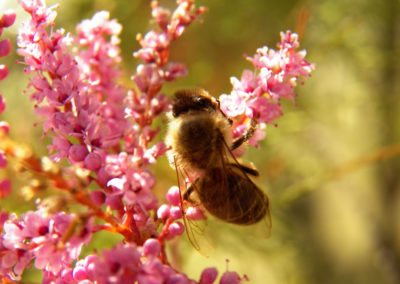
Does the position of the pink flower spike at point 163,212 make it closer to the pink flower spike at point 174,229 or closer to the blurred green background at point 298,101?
the pink flower spike at point 174,229

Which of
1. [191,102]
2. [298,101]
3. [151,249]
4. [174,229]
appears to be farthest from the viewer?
[298,101]

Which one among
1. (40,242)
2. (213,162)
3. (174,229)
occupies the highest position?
(213,162)

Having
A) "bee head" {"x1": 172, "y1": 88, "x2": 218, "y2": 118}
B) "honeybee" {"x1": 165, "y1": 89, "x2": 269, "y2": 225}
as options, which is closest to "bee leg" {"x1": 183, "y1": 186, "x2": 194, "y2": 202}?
"honeybee" {"x1": 165, "y1": 89, "x2": 269, "y2": 225}

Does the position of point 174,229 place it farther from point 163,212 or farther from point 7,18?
point 7,18

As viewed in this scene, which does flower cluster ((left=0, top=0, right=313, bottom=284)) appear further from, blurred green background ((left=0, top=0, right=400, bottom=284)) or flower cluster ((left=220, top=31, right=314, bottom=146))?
blurred green background ((left=0, top=0, right=400, bottom=284))

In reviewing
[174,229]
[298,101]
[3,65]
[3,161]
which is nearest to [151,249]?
[174,229]

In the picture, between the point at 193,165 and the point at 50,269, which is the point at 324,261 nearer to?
the point at 193,165
